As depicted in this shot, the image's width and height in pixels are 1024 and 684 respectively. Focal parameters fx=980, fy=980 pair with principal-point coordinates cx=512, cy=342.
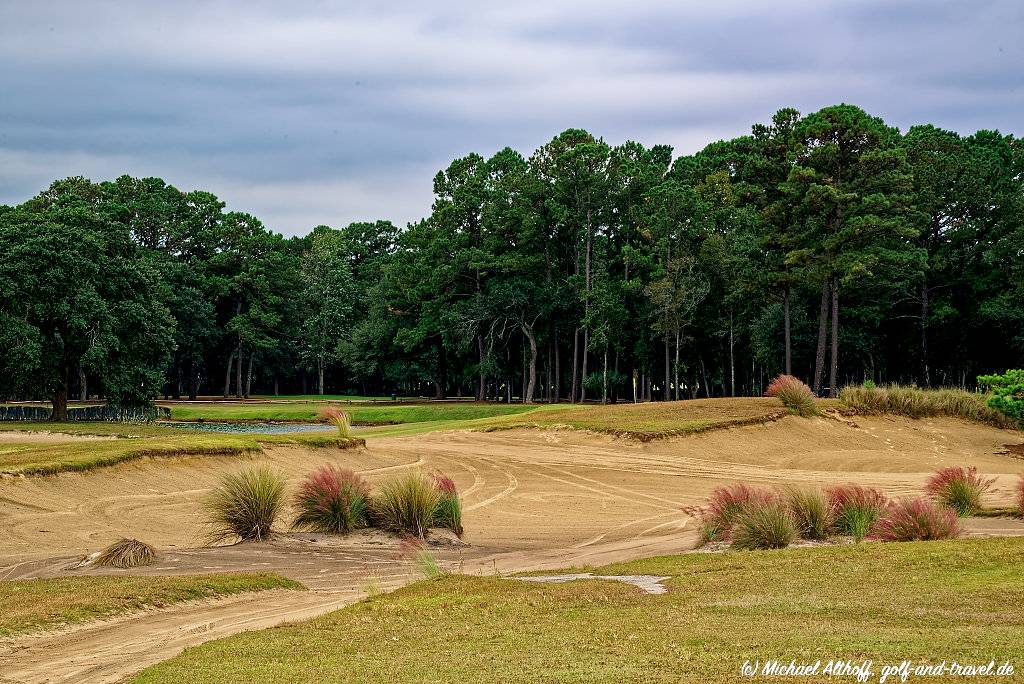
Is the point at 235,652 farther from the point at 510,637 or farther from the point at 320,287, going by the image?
the point at 320,287

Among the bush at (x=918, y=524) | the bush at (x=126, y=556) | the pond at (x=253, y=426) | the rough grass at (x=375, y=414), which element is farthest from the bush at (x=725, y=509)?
the rough grass at (x=375, y=414)

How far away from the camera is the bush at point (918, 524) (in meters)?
13.5

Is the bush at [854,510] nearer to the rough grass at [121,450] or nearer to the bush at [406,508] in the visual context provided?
the bush at [406,508]

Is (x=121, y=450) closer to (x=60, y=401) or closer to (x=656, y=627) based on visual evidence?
(x=656, y=627)

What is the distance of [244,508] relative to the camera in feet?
51.7

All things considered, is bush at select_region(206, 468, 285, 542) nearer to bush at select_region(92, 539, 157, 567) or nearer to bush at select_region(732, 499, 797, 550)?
bush at select_region(92, 539, 157, 567)

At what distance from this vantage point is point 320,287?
10400 centimetres

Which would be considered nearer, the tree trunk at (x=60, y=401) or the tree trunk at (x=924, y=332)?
the tree trunk at (x=60, y=401)

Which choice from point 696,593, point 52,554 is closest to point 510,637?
point 696,593

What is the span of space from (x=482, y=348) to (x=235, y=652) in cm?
6795

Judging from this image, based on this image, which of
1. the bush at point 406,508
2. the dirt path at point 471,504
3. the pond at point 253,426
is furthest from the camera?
the pond at point 253,426

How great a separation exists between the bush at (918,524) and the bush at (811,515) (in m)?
0.84

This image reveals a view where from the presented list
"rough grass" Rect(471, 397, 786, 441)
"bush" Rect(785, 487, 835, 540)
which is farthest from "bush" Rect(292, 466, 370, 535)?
"rough grass" Rect(471, 397, 786, 441)

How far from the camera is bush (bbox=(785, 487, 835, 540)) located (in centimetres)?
1462
